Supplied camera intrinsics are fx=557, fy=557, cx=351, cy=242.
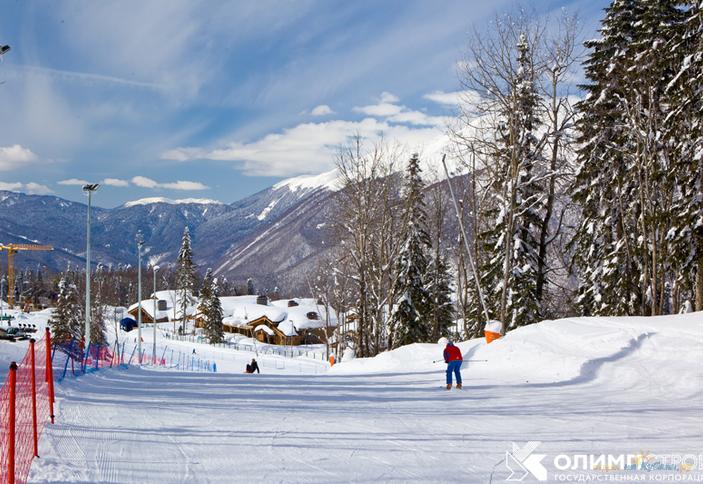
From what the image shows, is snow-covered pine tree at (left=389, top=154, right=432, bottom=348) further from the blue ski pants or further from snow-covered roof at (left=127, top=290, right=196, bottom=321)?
snow-covered roof at (left=127, top=290, right=196, bottom=321)

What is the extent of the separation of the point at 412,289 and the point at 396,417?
28136 millimetres

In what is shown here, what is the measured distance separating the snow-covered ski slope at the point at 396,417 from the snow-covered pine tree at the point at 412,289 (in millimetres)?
20369

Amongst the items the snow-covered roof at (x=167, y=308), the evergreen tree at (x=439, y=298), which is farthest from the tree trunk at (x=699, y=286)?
the snow-covered roof at (x=167, y=308)

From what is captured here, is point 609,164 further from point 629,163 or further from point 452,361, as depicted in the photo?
point 452,361

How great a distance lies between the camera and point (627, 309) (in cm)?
2464

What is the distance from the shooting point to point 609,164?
2523 centimetres

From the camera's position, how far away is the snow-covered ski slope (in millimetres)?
6479

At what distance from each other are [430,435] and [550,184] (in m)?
18.0

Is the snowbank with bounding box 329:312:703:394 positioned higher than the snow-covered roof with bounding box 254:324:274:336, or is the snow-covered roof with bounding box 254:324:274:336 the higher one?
the snowbank with bounding box 329:312:703:394

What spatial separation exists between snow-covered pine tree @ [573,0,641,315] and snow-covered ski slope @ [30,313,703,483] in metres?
9.56

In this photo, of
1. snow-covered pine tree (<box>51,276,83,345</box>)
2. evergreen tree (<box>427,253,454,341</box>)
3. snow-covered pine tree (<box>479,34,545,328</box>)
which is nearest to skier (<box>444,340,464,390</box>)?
snow-covered pine tree (<box>479,34,545,328</box>)

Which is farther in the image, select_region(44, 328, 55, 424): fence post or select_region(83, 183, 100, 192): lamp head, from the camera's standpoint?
select_region(83, 183, 100, 192): lamp head

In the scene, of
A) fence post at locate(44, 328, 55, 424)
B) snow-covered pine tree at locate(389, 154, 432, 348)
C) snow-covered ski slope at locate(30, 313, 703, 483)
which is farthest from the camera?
snow-covered pine tree at locate(389, 154, 432, 348)

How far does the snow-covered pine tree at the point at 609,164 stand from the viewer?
79.9 feet
